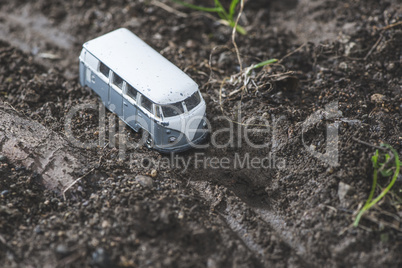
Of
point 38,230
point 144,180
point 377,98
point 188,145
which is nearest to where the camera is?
point 38,230

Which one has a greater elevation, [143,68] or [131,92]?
[143,68]

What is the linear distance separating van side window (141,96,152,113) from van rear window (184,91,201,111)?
0.48 meters

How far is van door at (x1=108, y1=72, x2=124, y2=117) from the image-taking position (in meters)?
5.77

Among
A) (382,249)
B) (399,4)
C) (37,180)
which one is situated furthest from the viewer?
(399,4)

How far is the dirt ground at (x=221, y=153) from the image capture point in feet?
15.2

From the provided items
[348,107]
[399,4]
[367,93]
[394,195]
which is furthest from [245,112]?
[399,4]

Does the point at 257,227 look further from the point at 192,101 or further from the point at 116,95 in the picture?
→ the point at 116,95

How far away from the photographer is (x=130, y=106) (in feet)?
18.8

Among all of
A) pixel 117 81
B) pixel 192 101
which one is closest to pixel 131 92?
pixel 117 81

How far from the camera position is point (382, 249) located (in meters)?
4.55

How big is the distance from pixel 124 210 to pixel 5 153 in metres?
1.89

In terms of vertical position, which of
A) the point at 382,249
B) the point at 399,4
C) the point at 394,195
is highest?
the point at 399,4

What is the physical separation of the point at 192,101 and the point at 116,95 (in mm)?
1135

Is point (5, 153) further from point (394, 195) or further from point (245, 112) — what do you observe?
point (394, 195)
